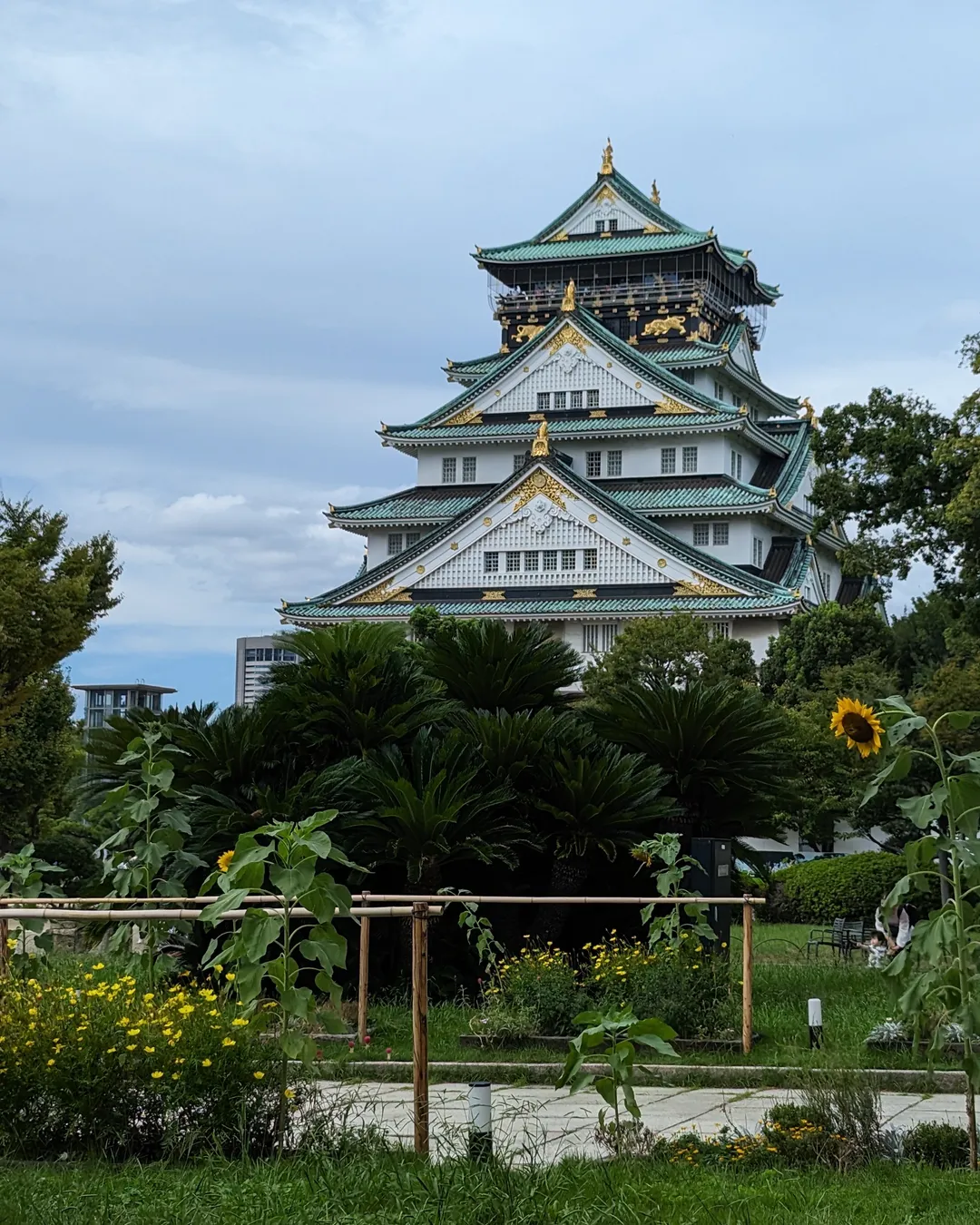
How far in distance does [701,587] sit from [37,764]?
2548 cm

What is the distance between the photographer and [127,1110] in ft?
29.2

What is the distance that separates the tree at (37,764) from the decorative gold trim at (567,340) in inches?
1147

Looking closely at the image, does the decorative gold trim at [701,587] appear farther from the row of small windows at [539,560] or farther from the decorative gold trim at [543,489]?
the decorative gold trim at [543,489]

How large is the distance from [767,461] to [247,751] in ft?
178

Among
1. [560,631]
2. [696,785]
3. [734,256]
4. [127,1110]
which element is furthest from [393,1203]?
[734,256]

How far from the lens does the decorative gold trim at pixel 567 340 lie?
6606cm

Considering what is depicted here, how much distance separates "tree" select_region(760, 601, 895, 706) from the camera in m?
50.4

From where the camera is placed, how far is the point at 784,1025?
14.4 metres

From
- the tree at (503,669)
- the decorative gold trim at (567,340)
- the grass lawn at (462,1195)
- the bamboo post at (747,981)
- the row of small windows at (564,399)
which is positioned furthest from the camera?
the row of small windows at (564,399)

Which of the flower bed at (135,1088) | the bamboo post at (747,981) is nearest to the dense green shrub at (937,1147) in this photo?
the flower bed at (135,1088)

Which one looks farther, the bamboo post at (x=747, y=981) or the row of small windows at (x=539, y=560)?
the row of small windows at (x=539, y=560)

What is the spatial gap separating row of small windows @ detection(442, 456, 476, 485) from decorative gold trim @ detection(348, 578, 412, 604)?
277 inches

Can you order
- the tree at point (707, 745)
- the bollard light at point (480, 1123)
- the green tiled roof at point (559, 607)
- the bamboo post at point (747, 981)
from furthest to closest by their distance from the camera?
the green tiled roof at point (559, 607) → the tree at point (707, 745) → the bamboo post at point (747, 981) → the bollard light at point (480, 1123)

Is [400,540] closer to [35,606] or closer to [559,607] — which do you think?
[559,607]
